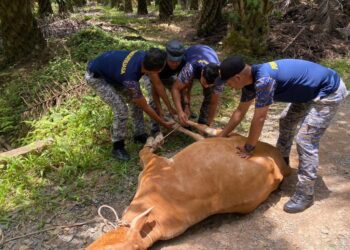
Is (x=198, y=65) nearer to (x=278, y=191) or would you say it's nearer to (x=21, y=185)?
(x=278, y=191)

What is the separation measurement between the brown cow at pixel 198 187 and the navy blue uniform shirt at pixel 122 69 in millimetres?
1015

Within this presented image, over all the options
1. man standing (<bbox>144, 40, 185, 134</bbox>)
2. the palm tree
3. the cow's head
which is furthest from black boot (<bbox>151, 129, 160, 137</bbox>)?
the palm tree

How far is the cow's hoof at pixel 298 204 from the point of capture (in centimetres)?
411

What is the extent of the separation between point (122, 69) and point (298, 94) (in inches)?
79.1

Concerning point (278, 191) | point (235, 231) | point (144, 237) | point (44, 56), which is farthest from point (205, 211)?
point (44, 56)

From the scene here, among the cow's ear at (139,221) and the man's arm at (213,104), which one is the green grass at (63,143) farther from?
the cow's ear at (139,221)

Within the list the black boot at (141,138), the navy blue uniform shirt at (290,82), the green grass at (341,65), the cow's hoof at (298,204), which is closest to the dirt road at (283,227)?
the cow's hoof at (298,204)

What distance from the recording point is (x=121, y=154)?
533cm

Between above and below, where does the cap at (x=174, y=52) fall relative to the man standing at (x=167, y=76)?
above

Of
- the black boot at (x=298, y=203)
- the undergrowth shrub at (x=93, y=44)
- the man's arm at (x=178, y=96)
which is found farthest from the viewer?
the undergrowth shrub at (x=93, y=44)

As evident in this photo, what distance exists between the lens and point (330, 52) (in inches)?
383

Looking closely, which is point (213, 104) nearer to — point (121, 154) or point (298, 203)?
point (121, 154)

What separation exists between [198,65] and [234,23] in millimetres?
5182

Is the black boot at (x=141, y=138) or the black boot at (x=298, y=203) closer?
the black boot at (x=298, y=203)
